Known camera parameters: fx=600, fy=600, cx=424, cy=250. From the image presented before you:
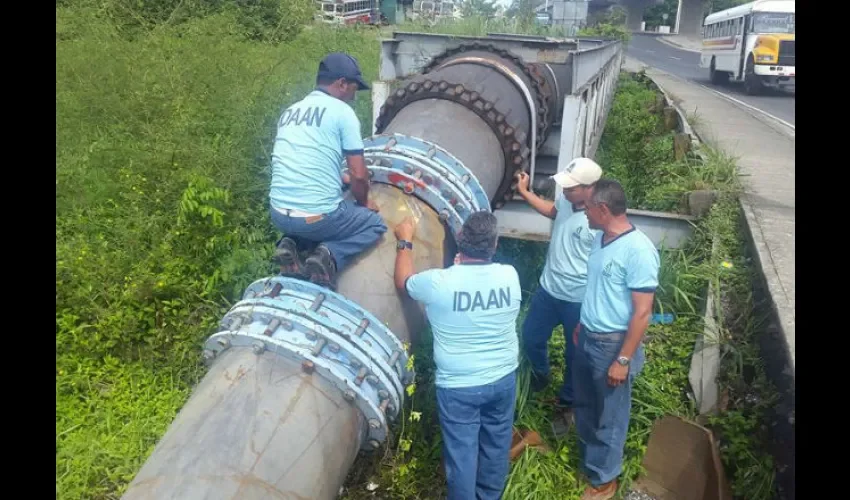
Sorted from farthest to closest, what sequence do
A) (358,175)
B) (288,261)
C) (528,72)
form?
(528,72) → (358,175) → (288,261)

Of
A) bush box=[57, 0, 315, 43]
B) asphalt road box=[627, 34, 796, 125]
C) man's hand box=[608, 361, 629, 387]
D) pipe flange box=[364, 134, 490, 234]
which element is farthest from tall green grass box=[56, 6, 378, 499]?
asphalt road box=[627, 34, 796, 125]

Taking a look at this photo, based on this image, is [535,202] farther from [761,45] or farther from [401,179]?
[761,45]

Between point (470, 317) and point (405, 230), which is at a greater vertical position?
point (405, 230)

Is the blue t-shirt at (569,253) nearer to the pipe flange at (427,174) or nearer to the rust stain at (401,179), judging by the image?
the pipe flange at (427,174)

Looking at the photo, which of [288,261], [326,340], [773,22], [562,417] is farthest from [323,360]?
[773,22]

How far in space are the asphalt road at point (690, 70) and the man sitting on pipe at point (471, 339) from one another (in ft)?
15.5

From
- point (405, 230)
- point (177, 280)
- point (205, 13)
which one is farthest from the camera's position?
point (205, 13)

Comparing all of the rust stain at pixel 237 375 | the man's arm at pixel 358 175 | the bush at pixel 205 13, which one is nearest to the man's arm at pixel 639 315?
the man's arm at pixel 358 175

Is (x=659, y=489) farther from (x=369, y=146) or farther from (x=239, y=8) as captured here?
(x=239, y=8)

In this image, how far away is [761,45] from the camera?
16641 mm

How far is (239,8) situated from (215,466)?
40.9 ft

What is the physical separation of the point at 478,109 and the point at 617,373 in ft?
5.89

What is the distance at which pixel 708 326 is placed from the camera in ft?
15.0

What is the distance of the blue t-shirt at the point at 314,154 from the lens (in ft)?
9.44
